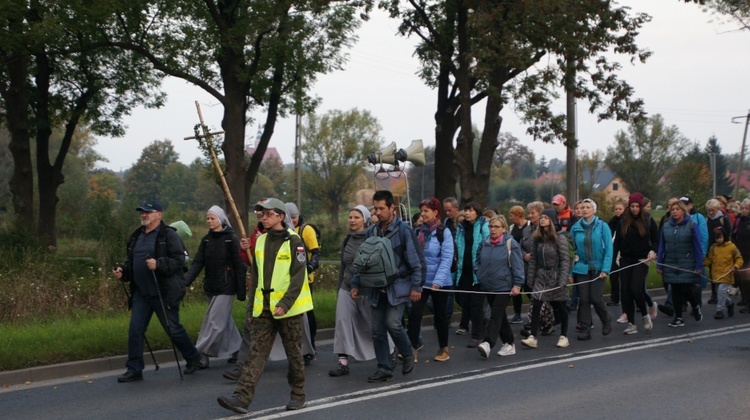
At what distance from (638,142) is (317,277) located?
6745 cm

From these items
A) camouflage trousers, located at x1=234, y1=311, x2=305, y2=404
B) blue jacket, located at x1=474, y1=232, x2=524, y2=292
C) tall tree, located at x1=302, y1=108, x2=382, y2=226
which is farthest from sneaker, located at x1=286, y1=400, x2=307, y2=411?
tall tree, located at x1=302, y1=108, x2=382, y2=226

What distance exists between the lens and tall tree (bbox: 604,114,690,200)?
79500mm

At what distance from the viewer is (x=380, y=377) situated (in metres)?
8.90

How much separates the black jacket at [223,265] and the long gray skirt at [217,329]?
0.36 ft

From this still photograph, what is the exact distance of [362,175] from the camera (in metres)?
73.8

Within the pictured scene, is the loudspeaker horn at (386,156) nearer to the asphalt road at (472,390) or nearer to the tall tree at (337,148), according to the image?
the asphalt road at (472,390)

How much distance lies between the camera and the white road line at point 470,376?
7750 millimetres

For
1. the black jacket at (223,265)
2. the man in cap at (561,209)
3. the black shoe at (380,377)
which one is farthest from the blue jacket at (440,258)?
the man in cap at (561,209)

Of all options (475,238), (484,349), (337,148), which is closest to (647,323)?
(475,238)

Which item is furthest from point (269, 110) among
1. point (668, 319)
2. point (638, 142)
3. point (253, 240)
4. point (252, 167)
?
point (638, 142)

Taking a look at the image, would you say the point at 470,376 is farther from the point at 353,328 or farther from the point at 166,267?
the point at 166,267

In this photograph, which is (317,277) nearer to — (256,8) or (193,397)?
(193,397)

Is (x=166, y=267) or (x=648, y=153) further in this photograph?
(x=648, y=153)

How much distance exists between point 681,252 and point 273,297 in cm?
755
